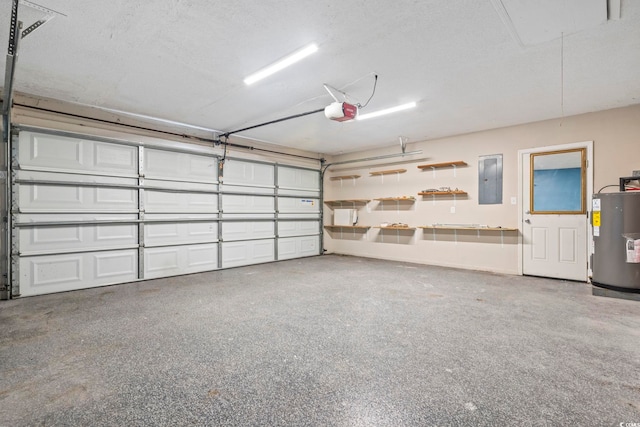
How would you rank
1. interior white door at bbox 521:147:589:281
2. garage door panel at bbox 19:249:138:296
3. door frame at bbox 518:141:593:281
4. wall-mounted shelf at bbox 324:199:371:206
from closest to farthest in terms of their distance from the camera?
garage door panel at bbox 19:249:138:296 → door frame at bbox 518:141:593:281 → interior white door at bbox 521:147:589:281 → wall-mounted shelf at bbox 324:199:371:206

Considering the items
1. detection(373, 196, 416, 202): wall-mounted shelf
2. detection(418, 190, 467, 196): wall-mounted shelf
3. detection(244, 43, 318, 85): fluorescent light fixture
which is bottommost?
detection(373, 196, 416, 202): wall-mounted shelf

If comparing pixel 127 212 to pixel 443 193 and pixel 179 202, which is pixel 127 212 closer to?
pixel 179 202

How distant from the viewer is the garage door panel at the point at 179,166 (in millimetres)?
5051

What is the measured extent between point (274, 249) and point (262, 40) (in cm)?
494

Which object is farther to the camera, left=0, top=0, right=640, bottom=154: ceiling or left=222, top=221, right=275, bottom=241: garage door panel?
left=222, top=221, right=275, bottom=241: garage door panel

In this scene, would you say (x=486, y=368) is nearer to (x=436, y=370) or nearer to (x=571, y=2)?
(x=436, y=370)

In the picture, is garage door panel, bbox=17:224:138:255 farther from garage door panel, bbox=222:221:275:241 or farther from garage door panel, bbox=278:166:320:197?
garage door panel, bbox=278:166:320:197

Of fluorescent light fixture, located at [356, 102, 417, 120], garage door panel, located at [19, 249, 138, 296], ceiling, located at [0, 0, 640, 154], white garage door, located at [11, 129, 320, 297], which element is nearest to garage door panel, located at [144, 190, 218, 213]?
white garage door, located at [11, 129, 320, 297]

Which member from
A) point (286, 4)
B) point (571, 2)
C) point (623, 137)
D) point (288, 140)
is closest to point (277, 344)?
point (286, 4)

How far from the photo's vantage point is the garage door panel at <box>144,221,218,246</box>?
5.03m

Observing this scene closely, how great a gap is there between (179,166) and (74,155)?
150cm

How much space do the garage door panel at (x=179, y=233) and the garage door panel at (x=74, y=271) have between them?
1.23ft

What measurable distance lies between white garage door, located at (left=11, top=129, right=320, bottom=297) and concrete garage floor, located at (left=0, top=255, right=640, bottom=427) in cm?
A: 59

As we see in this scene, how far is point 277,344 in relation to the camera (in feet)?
8.12
